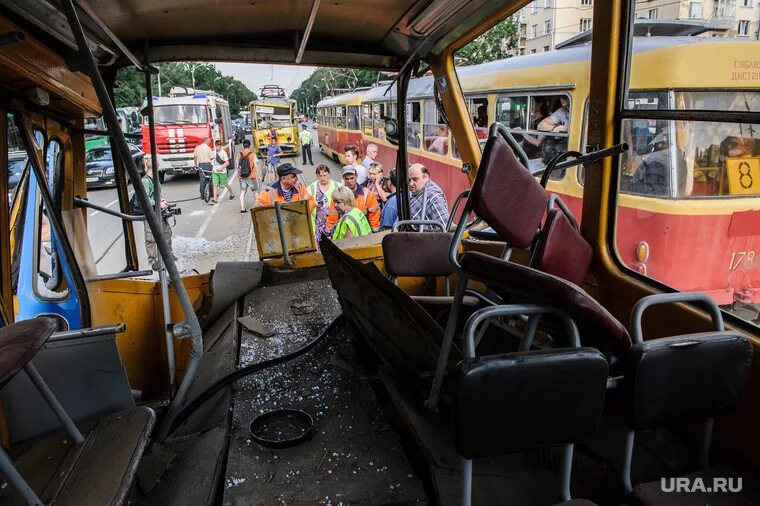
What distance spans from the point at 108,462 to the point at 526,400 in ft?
5.35

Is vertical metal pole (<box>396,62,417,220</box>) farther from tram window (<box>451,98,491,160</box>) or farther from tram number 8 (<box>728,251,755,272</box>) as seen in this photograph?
tram window (<box>451,98,491,160</box>)

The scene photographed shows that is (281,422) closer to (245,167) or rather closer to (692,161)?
(692,161)

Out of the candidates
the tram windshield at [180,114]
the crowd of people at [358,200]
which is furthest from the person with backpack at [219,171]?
the crowd of people at [358,200]

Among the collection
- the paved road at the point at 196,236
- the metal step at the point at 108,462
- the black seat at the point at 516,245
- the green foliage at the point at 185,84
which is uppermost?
the green foliage at the point at 185,84

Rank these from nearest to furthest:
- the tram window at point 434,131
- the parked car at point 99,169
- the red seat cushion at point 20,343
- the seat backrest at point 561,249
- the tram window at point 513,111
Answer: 1. the red seat cushion at point 20,343
2. the seat backrest at point 561,249
3. the tram window at point 513,111
4. the tram window at point 434,131
5. the parked car at point 99,169

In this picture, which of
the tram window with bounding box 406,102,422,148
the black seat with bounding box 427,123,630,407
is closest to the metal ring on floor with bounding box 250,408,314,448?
the black seat with bounding box 427,123,630,407

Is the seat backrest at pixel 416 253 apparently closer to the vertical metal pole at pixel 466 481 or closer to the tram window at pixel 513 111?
the vertical metal pole at pixel 466 481

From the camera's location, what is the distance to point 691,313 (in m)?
1.96

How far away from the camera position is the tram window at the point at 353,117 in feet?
59.9

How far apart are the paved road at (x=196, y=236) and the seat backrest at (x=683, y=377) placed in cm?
609

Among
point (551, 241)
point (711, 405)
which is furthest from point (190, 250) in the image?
point (711, 405)

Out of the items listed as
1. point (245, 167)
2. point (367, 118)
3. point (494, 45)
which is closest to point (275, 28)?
point (245, 167)

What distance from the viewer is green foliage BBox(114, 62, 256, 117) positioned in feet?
89.0

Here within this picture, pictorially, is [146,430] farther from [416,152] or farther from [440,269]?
[416,152]
